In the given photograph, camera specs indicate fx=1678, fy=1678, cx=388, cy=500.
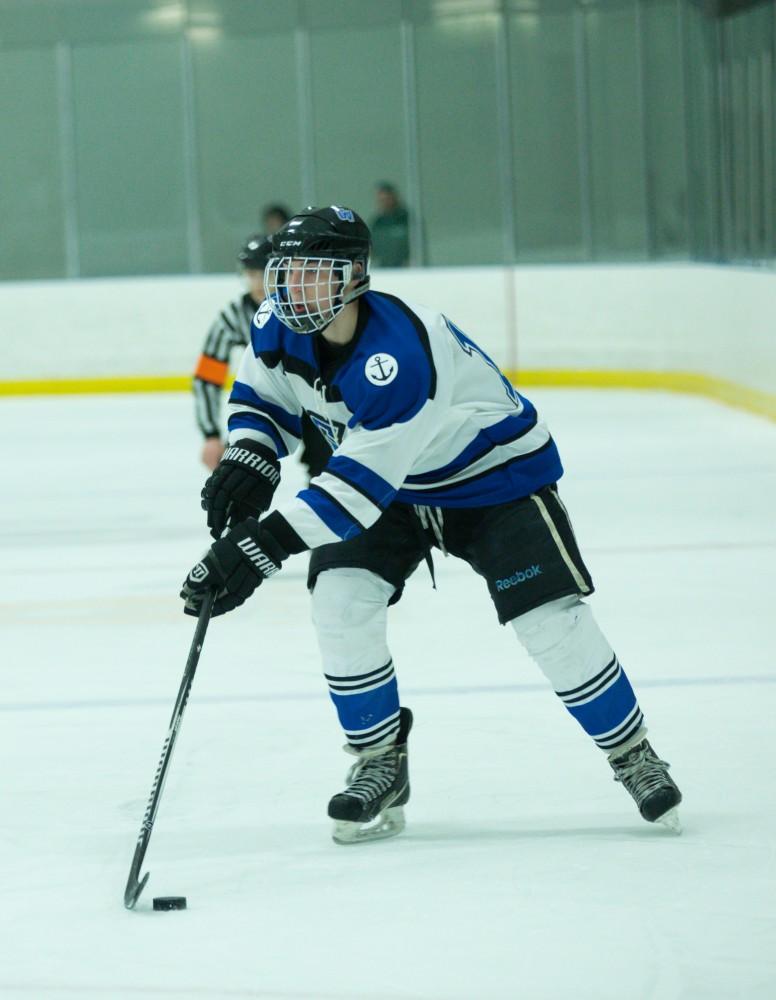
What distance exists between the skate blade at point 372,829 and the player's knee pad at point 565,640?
35cm

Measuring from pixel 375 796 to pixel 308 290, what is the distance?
0.82 m

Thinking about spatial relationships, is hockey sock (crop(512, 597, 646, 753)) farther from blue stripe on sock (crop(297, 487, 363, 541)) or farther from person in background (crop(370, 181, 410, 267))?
person in background (crop(370, 181, 410, 267))

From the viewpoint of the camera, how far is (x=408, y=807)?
9.37 ft

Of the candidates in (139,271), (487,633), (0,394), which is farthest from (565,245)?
(487,633)

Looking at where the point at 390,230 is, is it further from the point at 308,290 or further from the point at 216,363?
the point at 308,290

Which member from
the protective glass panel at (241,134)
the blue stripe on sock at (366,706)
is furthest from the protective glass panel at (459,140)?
the blue stripe on sock at (366,706)

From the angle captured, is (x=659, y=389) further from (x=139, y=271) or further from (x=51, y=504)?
(x=51, y=504)

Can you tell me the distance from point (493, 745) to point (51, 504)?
13.5 ft

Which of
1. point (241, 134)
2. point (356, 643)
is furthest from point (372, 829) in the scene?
point (241, 134)

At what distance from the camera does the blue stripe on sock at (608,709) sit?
2.64 metres

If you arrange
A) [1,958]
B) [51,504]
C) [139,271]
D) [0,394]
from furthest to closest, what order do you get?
[139,271] → [0,394] → [51,504] → [1,958]

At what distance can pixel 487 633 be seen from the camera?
428cm

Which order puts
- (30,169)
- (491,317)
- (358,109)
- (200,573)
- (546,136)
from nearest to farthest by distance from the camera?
1. (200,573)
2. (491,317)
3. (546,136)
4. (358,109)
5. (30,169)

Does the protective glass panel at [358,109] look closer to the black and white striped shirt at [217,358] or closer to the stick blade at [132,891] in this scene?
the black and white striped shirt at [217,358]
